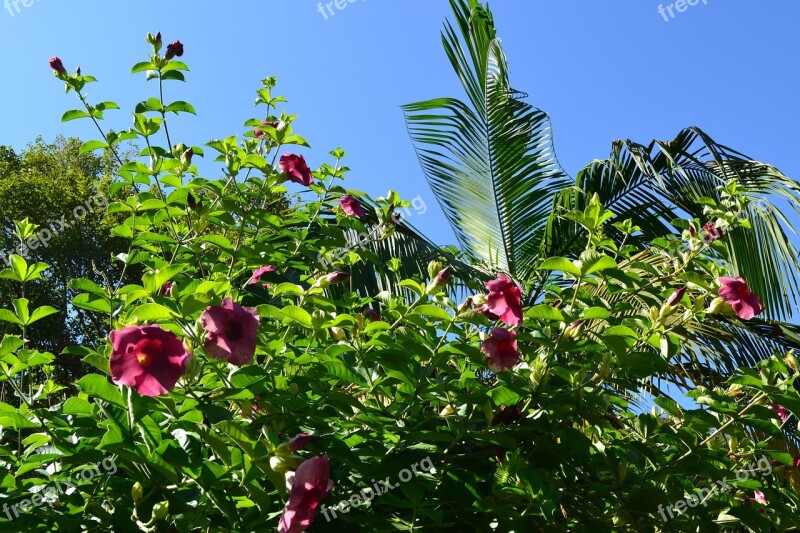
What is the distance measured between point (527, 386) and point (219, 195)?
1136 millimetres

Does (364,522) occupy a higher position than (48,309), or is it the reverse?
(48,309)

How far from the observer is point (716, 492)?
2260 millimetres

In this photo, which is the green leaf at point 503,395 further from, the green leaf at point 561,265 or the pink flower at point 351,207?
the pink flower at point 351,207

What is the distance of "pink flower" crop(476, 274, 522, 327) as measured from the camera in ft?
6.08

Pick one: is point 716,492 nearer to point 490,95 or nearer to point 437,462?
point 437,462

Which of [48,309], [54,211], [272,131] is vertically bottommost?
[48,309]

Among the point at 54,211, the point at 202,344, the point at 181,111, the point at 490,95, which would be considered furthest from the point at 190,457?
the point at 54,211

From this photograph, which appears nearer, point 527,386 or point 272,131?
point 527,386

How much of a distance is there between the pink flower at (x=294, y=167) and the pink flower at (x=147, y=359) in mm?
1184

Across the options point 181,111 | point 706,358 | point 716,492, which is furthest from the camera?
point 706,358

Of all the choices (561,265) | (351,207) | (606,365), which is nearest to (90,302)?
→ (561,265)

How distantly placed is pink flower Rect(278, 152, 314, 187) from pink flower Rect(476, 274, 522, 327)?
856 millimetres


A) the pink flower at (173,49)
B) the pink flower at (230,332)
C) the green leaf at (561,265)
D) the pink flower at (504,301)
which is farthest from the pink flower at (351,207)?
the pink flower at (230,332)

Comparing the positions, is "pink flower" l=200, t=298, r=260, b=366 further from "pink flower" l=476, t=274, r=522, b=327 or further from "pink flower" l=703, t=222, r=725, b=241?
"pink flower" l=703, t=222, r=725, b=241
